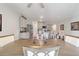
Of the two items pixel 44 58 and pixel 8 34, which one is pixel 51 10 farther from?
pixel 44 58

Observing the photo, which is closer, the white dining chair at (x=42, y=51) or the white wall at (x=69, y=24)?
the white dining chair at (x=42, y=51)

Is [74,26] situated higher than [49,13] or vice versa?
[49,13]

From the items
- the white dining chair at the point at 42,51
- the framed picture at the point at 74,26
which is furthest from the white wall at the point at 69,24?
the white dining chair at the point at 42,51

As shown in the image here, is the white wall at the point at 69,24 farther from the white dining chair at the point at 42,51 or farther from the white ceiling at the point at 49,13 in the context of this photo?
the white dining chair at the point at 42,51

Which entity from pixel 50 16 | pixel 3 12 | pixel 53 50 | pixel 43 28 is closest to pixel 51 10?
pixel 50 16

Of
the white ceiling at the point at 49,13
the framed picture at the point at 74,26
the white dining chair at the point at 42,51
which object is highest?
the white ceiling at the point at 49,13

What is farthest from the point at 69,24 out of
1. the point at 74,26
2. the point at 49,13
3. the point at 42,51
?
the point at 42,51

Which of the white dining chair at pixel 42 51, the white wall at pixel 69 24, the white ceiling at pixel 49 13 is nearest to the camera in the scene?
the white dining chair at pixel 42 51

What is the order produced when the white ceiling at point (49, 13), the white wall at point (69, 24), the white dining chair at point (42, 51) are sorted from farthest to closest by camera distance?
1. the white ceiling at point (49, 13)
2. the white wall at point (69, 24)
3. the white dining chair at point (42, 51)

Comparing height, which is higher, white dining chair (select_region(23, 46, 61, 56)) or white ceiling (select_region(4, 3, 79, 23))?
white ceiling (select_region(4, 3, 79, 23))

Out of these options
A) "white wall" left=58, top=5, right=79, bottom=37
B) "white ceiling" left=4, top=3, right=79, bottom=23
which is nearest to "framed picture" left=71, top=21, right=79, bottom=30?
"white wall" left=58, top=5, right=79, bottom=37

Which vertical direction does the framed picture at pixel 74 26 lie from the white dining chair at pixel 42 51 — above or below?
above

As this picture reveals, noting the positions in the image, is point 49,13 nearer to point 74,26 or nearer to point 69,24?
point 69,24

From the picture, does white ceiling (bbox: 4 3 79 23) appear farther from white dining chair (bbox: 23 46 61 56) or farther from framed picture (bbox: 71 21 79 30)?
white dining chair (bbox: 23 46 61 56)
